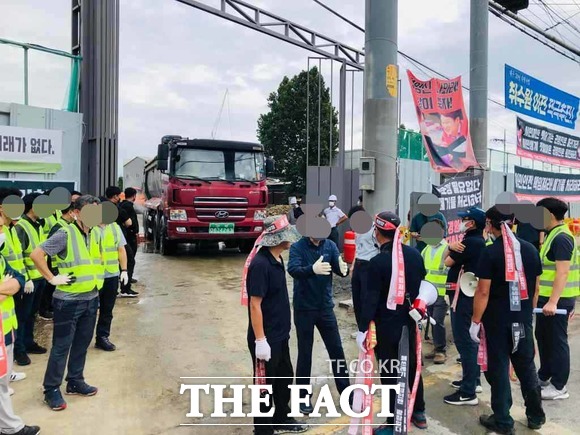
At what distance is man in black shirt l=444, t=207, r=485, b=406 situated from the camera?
426 cm

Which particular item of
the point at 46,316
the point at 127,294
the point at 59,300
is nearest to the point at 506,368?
the point at 59,300

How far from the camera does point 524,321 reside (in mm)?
3758

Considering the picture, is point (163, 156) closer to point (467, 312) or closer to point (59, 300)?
point (59, 300)

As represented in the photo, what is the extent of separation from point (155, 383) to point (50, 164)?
5379 mm

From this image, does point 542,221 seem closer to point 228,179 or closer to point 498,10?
point 228,179

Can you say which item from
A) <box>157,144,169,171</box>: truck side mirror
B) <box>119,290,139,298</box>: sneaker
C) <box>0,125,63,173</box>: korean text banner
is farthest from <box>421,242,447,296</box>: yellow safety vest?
<box>157,144,169,171</box>: truck side mirror

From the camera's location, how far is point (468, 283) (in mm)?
4172

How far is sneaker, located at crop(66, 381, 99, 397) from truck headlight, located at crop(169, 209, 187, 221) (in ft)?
23.3

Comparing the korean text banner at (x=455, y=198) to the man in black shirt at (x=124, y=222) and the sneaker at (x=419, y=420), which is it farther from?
the man in black shirt at (x=124, y=222)

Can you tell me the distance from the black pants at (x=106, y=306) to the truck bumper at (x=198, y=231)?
18.6 feet

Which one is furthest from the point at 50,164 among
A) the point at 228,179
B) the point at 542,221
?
the point at 542,221

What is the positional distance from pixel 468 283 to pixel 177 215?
825cm

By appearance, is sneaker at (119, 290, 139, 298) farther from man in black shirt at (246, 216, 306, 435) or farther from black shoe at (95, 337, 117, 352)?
man in black shirt at (246, 216, 306, 435)

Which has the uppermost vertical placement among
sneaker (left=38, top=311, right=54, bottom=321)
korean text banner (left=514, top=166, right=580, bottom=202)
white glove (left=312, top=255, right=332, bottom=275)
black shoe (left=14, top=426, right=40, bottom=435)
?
korean text banner (left=514, top=166, right=580, bottom=202)
